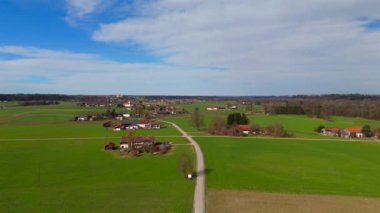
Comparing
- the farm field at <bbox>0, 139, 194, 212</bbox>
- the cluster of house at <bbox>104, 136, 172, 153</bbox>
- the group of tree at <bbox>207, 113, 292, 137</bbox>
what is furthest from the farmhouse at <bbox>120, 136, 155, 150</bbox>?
the group of tree at <bbox>207, 113, 292, 137</bbox>

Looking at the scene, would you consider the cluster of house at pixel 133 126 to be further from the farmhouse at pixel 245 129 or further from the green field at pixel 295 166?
the green field at pixel 295 166

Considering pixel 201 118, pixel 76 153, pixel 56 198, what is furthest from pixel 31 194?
pixel 201 118

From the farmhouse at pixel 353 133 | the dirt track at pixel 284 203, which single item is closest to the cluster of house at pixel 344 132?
the farmhouse at pixel 353 133

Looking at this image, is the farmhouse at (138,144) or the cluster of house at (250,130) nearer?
the farmhouse at (138,144)

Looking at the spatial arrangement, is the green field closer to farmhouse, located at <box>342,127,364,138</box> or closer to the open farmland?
the open farmland

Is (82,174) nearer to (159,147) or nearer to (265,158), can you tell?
(159,147)

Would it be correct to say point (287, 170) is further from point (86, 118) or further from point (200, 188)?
point (86, 118)
